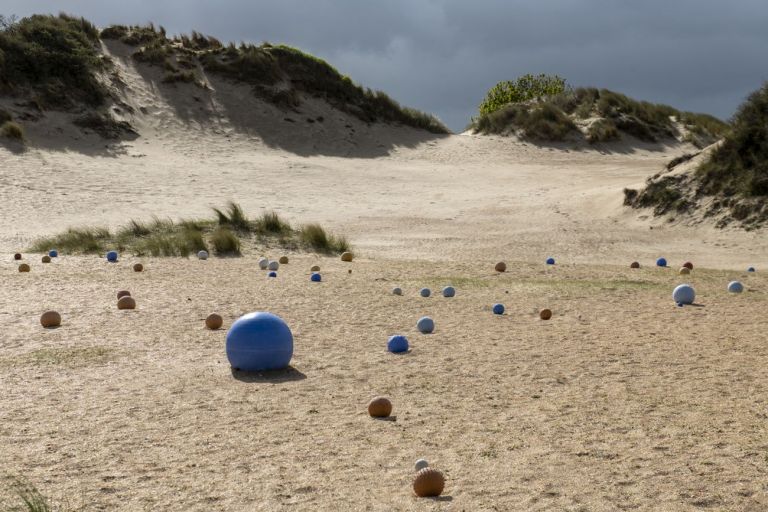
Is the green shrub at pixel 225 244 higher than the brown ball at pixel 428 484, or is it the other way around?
the brown ball at pixel 428 484

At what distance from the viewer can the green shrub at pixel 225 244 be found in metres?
17.2

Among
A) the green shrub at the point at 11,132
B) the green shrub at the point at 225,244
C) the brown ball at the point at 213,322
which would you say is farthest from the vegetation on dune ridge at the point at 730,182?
the green shrub at the point at 11,132

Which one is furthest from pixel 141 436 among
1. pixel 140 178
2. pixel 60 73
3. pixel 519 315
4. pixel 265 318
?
Result: pixel 60 73

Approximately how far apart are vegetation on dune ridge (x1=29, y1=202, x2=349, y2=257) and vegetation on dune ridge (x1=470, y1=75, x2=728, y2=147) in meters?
19.1

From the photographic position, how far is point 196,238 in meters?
17.2

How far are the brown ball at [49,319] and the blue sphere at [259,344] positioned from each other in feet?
9.47

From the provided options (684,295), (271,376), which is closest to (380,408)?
(271,376)

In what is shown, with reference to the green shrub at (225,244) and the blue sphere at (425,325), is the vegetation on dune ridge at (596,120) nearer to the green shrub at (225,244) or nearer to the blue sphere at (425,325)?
the green shrub at (225,244)

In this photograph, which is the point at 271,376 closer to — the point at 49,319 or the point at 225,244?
the point at 49,319

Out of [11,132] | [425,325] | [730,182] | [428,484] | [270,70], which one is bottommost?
[425,325]

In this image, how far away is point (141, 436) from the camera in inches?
217

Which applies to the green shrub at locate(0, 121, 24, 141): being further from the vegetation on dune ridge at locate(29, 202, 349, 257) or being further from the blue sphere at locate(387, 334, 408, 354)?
the blue sphere at locate(387, 334, 408, 354)

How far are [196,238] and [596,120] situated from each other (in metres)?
23.8

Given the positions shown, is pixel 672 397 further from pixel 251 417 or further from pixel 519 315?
pixel 519 315
